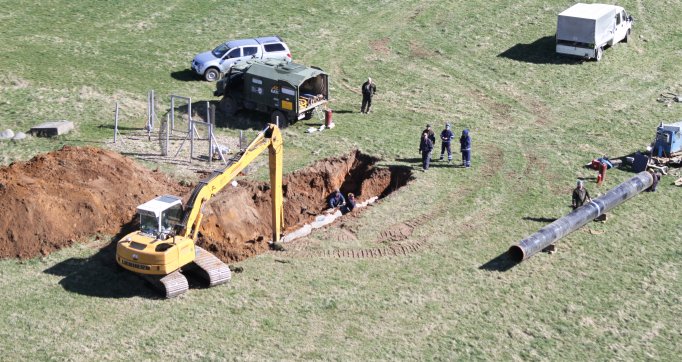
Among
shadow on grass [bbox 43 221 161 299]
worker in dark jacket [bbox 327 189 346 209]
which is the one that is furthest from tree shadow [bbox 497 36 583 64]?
shadow on grass [bbox 43 221 161 299]

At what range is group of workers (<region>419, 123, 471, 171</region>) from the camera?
1305 inches

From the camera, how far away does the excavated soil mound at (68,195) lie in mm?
27281

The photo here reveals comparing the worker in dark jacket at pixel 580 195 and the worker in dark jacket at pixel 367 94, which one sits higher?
the worker in dark jacket at pixel 367 94

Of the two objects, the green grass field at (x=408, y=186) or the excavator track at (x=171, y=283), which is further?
the excavator track at (x=171, y=283)

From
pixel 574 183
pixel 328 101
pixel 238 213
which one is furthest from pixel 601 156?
pixel 238 213

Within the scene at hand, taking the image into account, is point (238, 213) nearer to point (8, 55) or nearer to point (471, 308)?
point (471, 308)

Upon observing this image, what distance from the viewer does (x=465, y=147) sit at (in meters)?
33.7

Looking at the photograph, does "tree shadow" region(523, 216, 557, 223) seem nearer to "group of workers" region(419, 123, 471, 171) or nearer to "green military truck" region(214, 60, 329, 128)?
"group of workers" region(419, 123, 471, 171)

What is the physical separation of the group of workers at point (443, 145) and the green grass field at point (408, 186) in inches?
27.6

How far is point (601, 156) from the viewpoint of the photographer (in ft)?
117

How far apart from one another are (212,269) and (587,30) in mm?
26208

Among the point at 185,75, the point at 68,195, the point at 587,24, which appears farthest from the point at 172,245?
the point at 587,24

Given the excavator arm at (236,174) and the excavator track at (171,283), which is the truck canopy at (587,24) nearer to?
the excavator arm at (236,174)

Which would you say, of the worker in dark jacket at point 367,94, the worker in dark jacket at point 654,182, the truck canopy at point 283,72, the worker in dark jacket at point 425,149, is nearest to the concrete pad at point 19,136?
the truck canopy at point 283,72
